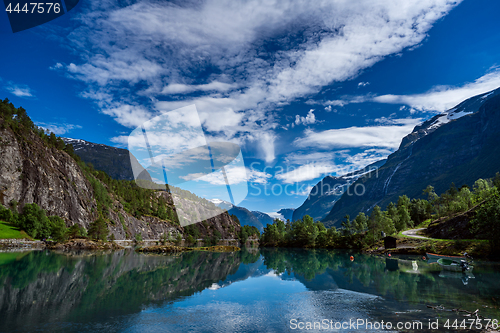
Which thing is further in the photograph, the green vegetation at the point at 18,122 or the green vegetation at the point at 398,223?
the green vegetation at the point at 18,122

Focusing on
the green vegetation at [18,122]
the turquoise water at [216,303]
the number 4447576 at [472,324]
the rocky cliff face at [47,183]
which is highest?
the green vegetation at [18,122]

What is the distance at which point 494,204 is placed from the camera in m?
44.8

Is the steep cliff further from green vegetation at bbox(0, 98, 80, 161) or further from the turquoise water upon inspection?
the turquoise water

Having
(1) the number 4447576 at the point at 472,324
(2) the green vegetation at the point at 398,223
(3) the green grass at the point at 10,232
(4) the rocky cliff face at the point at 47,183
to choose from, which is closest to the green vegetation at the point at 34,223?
(3) the green grass at the point at 10,232

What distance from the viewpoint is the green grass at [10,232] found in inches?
2455

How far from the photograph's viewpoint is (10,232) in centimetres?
6462

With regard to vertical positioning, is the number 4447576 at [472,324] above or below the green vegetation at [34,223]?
below

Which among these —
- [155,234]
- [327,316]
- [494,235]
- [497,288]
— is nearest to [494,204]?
[494,235]

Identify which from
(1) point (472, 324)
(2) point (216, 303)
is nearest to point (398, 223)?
(1) point (472, 324)

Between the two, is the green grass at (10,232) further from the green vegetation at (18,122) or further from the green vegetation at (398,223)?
the green vegetation at (398,223)

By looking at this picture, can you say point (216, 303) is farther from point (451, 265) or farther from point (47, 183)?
point (47, 183)

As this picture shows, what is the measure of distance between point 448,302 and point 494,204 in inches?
1532

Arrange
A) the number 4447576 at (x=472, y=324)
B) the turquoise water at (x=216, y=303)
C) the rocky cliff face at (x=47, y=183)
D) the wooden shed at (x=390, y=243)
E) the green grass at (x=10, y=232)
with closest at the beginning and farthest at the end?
the number 4447576 at (x=472, y=324), the turquoise water at (x=216, y=303), the green grass at (x=10, y=232), the wooden shed at (x=390, y=243), the rocky cliff face at (x=47, y=183)

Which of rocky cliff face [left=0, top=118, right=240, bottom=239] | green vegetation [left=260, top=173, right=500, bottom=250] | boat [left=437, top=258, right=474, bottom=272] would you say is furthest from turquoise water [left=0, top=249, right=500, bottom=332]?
rocky cliff face [left=0, top=118, right=240, bottom=239]
